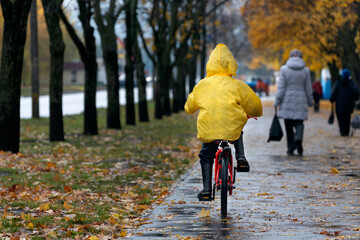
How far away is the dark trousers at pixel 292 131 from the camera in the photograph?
47.0ft

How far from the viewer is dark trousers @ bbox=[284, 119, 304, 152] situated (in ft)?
47.0

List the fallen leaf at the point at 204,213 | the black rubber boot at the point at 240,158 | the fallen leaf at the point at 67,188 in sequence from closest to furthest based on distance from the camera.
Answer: the fallen leaf at the point at 204,213 → the black rubber boot at the point at 240,158 → the fallen leaf at the point at 67,188

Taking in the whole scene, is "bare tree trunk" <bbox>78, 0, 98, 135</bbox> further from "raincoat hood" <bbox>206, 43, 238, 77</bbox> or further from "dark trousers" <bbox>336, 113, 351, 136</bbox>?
"raincoat hood" <bbox>206, 43, 238, 77</bbox>

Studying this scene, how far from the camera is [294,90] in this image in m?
14.3

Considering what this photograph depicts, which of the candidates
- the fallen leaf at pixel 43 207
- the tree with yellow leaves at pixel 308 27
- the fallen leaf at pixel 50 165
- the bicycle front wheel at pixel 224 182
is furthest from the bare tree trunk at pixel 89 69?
the tree with yellow leaves at pixel 308 27

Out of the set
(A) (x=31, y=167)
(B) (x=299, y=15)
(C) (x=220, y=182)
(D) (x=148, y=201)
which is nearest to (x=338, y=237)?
(C) (x=220, y=182)

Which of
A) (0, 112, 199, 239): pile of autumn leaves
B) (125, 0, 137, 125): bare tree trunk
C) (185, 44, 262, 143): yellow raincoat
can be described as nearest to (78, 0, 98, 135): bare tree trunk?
(125, 0, 137, 125): bare tree trunk

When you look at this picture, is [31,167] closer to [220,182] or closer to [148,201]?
[148,201]

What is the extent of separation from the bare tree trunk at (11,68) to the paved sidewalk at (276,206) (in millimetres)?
3714

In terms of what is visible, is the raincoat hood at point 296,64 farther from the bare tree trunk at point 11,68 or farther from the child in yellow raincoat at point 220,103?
the child in yellow raincoat at point 220,103

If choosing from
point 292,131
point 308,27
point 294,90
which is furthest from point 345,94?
point 308,27

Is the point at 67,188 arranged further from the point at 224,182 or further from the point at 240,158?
the point at 224,182

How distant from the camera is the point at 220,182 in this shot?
303 inches

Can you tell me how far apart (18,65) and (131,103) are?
36.3ft
